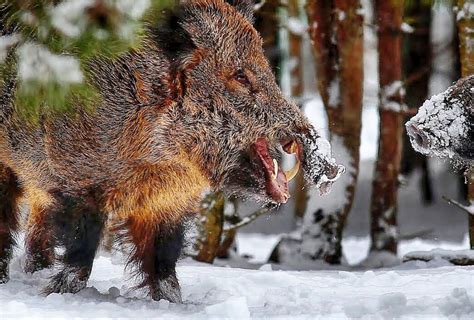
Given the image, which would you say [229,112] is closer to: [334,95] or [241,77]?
[241,77]

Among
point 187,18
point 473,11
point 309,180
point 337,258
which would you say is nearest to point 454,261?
point 337,258

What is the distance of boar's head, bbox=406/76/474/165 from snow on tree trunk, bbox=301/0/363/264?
2359mm

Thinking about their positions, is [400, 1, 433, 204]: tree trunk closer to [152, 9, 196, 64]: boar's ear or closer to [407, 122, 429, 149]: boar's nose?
[407, 122, 429, 149]: boar's nose

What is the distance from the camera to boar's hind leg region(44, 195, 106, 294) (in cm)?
525

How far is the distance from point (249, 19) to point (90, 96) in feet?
3.79

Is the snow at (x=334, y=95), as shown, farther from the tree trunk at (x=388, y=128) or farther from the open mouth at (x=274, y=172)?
the open mouth at (x=274, y=172)

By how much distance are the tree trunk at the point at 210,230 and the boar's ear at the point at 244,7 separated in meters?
2.34

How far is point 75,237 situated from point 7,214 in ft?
2.67

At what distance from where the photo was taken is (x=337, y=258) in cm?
839

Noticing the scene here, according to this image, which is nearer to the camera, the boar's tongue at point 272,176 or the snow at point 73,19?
the snow at point 73,19

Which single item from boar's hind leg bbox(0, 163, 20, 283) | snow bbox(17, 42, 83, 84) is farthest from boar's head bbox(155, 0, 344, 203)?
boar's hind leg bbox(0, 163, 20, 283)

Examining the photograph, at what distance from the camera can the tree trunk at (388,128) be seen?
834 centimetres

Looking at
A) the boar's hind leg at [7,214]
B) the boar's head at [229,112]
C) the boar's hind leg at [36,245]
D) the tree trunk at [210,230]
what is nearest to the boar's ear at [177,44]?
the boar's head at [229,112]

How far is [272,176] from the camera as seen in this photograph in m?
5.22
